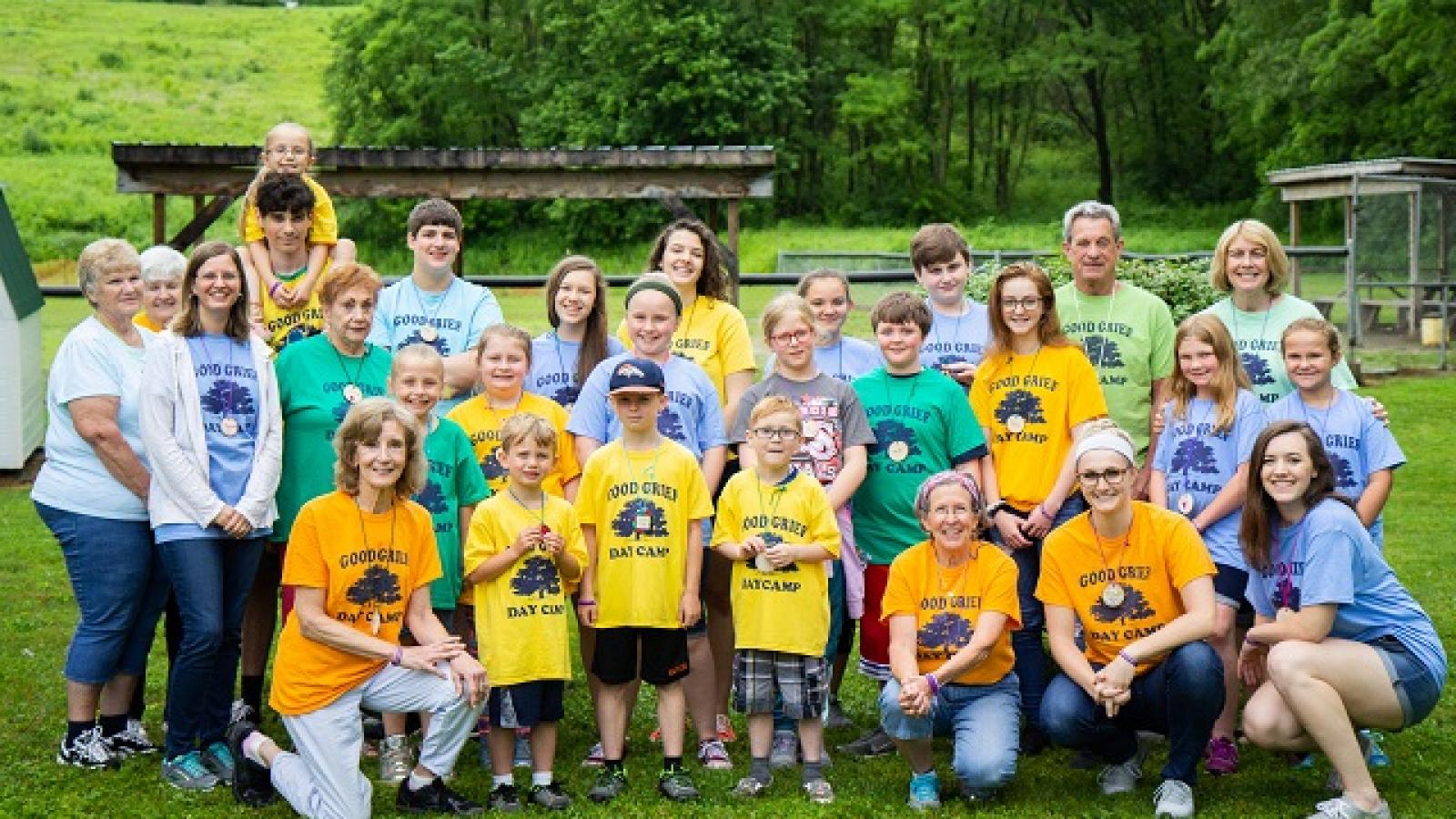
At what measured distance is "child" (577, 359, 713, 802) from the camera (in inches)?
225

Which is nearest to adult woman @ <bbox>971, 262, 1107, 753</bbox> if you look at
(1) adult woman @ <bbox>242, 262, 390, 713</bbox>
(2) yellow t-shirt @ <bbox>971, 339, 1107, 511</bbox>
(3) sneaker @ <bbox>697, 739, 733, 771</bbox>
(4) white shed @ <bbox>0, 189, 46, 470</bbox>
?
(2) yellow t-shirt @ <bbox>971, 339, 1107, 511</bbox>

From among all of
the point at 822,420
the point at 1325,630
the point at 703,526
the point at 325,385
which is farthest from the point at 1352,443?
the point at 325,385

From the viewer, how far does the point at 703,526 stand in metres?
5.87

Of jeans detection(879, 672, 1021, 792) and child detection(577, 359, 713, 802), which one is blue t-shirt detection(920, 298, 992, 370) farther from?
jeans detection(879, 672, 1021, 792)

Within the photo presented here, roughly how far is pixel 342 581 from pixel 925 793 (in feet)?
6.93

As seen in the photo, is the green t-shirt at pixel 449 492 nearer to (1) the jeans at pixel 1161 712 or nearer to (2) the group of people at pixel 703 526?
(2) the group of people at pixel 703 526

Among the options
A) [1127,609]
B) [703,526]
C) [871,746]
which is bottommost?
[871,746]

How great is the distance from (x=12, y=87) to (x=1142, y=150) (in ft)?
110

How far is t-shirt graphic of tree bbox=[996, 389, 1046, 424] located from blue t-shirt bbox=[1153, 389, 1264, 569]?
49 centimetres

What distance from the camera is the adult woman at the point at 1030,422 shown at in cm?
610

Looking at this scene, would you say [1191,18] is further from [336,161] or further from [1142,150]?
[336,161]

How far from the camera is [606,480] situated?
19.0 ft

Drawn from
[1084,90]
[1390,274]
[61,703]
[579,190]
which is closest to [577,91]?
[1084,90]

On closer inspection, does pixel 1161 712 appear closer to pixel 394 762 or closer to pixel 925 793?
pixel 925 793
